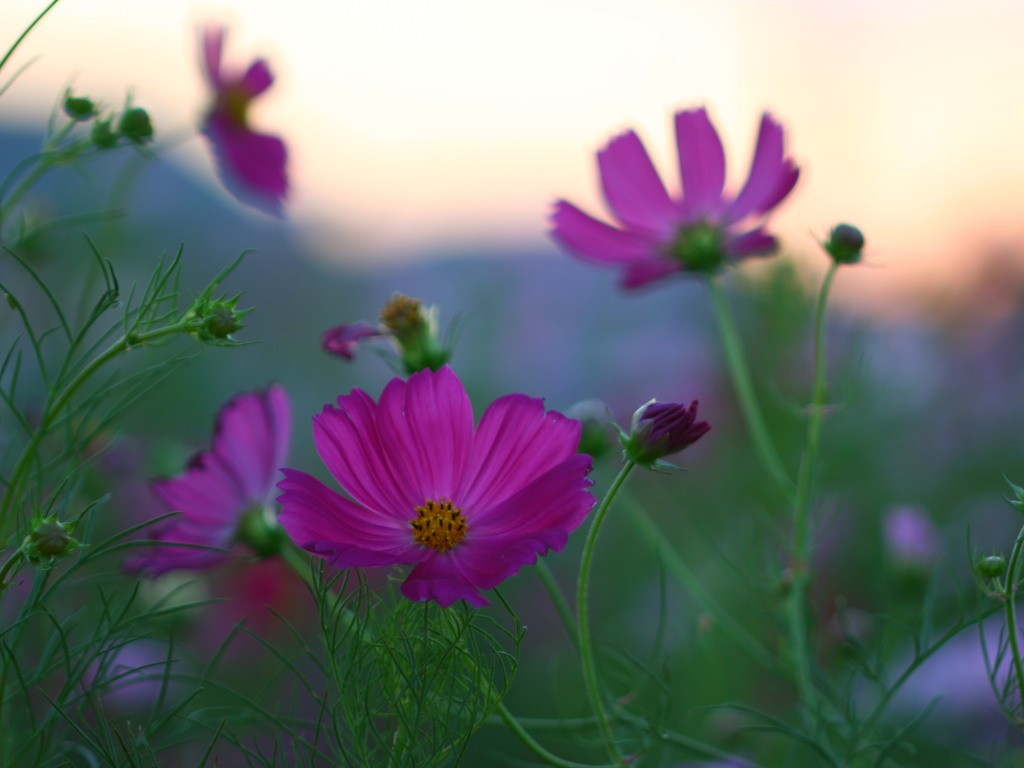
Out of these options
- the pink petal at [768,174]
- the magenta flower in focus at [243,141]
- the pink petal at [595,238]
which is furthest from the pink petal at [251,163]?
the pink petal at [768,174]

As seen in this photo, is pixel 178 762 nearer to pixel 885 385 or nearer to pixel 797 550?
pixel 797 550

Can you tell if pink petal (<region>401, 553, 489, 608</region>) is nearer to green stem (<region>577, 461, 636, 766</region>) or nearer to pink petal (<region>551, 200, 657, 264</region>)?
green stem (<region>577, 461, 636, 766</region>)

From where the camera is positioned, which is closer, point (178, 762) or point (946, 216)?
point (178, 762)

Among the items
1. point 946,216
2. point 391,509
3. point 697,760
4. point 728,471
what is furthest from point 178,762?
point 946,216

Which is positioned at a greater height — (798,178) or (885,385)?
(798,178)

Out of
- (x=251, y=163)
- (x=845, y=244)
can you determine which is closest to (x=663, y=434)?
(x=845, y=244)

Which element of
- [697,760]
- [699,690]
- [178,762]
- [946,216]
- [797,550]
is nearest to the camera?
[797,550]

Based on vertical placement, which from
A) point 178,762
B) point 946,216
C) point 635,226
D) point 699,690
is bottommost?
point 699,690
